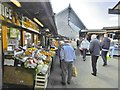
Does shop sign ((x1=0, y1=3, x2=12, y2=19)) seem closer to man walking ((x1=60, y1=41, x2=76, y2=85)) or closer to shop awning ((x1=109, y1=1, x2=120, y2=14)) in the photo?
man walking ((x1=60, y1=41, x2=76, y2=85))

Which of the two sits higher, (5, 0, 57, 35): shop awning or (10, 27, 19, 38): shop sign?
(5, 0, 57, 35): shop awning

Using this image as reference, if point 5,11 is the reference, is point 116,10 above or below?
above

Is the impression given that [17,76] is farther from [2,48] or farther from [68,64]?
[68,64]

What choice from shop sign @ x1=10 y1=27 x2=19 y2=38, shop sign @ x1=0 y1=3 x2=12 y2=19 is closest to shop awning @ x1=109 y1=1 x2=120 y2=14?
shop sign @ x1=10 y1=27 x2=19 y2=38

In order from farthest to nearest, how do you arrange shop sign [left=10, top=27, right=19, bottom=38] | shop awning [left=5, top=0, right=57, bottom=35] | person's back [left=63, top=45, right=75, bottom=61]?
person's back [left=63, top=45, right=75, bottom=61], shop sign [left=10, top=27, right=19, bottom=38], shop awning [left=5, top=0, right=57, bottom=35]

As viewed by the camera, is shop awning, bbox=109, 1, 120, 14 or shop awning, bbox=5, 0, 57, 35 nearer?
shop awning, bbox=5, 0, 57, 35

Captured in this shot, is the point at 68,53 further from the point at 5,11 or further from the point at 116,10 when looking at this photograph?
the point at 116,10

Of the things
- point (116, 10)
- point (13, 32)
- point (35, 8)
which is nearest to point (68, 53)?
point (13, 32)

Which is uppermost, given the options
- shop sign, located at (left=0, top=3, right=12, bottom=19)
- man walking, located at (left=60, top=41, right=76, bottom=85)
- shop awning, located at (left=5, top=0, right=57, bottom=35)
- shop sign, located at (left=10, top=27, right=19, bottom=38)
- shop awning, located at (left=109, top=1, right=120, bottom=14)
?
shop awning, located at (left=109, top=1, right=120, bottom=14)

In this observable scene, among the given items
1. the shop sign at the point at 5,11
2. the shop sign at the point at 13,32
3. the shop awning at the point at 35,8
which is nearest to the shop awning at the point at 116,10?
the shop awning at the point at 35,8

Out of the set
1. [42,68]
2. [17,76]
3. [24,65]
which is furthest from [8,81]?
[42,68]

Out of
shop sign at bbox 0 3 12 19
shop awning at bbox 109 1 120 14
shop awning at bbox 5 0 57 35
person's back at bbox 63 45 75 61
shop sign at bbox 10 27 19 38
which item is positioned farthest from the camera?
shop awning at bbox 109 1 120 14

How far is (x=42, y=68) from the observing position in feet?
15.3

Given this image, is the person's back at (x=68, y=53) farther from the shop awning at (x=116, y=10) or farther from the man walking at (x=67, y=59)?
the shop awning at (x=116, y=10)
